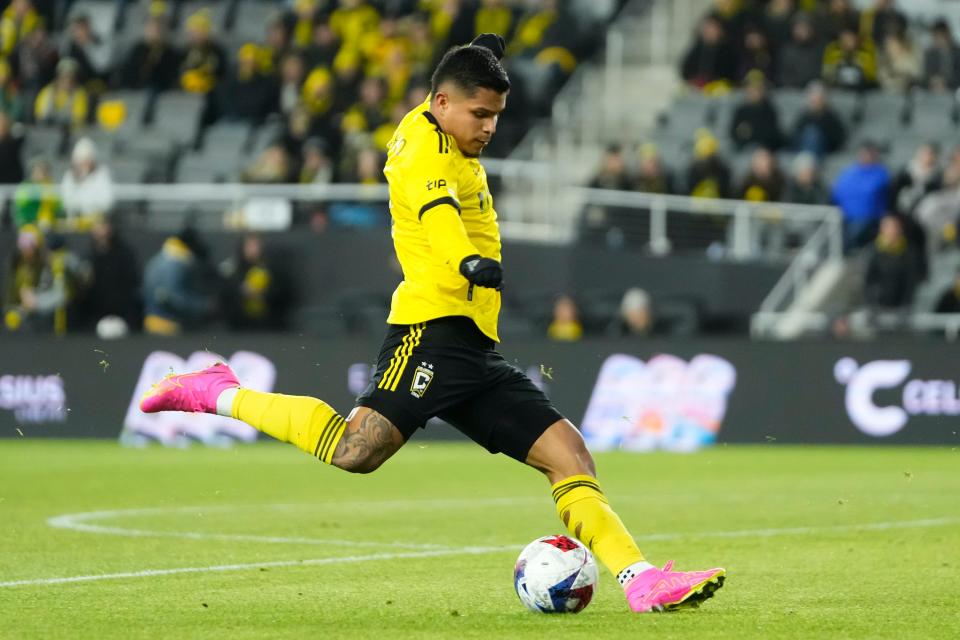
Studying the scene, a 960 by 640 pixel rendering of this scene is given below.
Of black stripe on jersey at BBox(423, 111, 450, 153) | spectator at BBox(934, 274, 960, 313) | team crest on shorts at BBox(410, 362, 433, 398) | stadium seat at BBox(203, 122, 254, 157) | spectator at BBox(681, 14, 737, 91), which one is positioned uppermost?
spectator at BBox(681, 14, 737, 91)

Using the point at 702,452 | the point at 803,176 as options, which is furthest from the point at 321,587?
the point at 803,176

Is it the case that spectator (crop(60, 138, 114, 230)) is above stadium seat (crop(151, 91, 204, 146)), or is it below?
below

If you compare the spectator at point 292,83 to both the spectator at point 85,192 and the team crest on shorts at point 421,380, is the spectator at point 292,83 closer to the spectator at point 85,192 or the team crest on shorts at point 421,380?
the spectator at point 85,192

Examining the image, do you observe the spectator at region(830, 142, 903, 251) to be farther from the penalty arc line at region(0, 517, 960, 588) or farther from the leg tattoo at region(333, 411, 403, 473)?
the leg tattoo at region(333, 411, 403, 473)

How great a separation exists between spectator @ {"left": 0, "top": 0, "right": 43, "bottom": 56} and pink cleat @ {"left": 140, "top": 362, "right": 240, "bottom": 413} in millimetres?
19249

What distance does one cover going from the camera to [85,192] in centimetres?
2120

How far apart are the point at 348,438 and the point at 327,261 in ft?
46.1

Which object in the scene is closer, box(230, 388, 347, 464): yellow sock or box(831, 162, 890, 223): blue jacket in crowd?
box(230, 388, 347, 464): yellow sock

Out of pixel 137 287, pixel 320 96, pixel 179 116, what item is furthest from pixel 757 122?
pixel 179 116

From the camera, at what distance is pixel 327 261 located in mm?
20812

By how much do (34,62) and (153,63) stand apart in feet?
5.98

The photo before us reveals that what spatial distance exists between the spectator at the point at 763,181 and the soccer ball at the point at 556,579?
13.4 metres

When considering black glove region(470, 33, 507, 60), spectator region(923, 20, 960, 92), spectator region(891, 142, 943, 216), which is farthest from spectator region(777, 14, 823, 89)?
black glove region(470, 33, 507, 60)

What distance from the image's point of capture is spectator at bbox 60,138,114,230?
21188 mm
